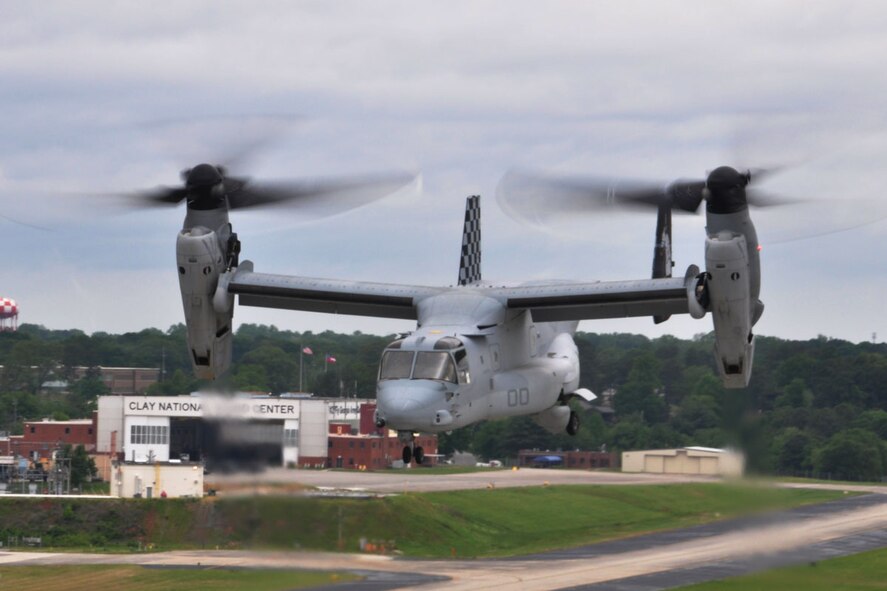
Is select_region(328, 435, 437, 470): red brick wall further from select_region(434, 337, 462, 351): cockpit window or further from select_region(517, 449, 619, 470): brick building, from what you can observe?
select_region(434, 337, 462, 351): cockpit window

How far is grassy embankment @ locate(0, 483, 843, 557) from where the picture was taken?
6538 cm

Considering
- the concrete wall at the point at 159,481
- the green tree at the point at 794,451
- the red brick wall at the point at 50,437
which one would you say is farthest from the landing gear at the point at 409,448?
the red brick wall at the point at 50,437

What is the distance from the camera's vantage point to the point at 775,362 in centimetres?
9062

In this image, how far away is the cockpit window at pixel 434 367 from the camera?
1331 inches

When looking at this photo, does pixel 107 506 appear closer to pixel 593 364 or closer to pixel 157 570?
pixel 157 570

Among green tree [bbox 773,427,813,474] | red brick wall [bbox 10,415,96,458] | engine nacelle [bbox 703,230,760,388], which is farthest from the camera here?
red brick wall [bbox 10,415,96,458]

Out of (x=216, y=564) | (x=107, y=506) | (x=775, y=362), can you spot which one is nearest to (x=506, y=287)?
(x=216, y=564)

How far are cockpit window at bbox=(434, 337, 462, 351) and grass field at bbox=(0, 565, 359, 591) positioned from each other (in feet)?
49.3

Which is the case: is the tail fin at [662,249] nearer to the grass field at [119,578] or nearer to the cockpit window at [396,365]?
the cockpit window at [396,365]

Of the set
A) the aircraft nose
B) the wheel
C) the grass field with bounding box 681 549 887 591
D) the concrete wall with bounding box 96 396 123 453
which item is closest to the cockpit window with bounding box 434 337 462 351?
the aircraft nose

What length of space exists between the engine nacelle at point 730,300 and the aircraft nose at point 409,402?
21.0ft

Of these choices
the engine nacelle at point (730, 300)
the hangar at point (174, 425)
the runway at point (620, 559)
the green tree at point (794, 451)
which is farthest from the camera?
the green tree at point (794, 451)

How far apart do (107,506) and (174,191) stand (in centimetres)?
3933

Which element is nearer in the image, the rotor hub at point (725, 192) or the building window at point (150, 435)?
the rotor hub at point (725, 192)
